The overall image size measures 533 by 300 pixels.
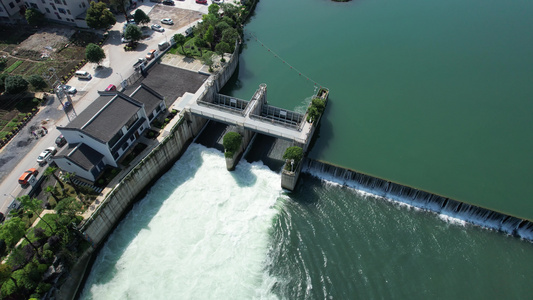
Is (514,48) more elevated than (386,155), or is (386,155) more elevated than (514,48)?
(514,48)

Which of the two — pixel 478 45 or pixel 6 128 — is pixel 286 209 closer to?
pixel 6 128

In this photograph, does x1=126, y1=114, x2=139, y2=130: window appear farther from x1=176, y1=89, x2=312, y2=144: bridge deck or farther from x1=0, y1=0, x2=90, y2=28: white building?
x1=0, y1=0, x2=90, y2=28: white building

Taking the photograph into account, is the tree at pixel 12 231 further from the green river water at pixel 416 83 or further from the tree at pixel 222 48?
the tree at pixel 222 48

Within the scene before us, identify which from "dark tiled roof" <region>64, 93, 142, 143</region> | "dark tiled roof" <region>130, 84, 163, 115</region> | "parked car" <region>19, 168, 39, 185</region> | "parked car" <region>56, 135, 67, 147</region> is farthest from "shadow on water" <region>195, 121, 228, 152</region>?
"parked car" <region>19, 168, 39, 185</region>

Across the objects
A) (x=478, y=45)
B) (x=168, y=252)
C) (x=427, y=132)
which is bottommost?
(x=168, y=252)

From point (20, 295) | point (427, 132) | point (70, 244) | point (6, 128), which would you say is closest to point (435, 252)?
point (427, 132)

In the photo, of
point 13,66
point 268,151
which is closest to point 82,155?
point 268,151
